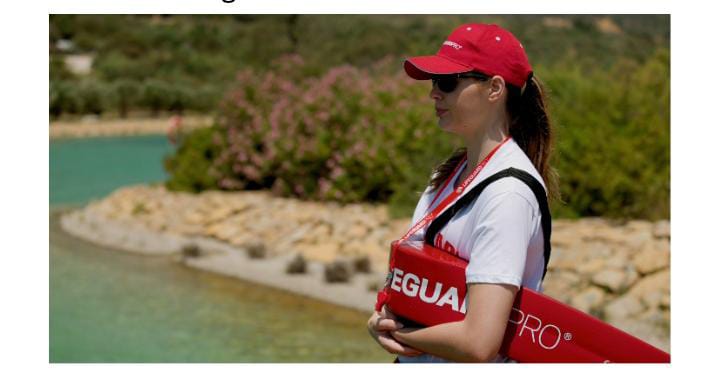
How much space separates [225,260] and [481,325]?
7.95 metres

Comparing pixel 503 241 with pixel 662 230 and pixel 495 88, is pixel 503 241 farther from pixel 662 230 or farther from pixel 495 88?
pixel 662 230

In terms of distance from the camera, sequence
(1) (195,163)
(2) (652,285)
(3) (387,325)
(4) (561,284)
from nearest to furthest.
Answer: (3) (387,325) → (2) (652,285) → (4) (561,284) → (1) (195,163)

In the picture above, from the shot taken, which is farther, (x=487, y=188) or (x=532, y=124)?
(x=532, y=124)

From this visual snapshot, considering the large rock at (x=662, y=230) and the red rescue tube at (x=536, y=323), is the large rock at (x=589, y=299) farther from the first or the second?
the red rescue tube at (x=536, y=323)

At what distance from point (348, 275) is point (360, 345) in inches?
66.4

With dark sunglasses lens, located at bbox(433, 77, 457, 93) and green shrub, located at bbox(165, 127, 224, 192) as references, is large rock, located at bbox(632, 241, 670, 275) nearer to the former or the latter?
dark sunglasses lens, located at bbox(433, 77, 457, 93)

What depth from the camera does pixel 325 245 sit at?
9258 mm

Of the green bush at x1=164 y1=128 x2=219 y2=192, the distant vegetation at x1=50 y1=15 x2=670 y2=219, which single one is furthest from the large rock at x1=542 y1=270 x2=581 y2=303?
the green bush at x1=164 y1=128 x2=219 y2=192

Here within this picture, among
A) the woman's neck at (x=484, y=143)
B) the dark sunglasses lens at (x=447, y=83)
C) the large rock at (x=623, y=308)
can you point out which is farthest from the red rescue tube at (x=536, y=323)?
the large rock at (x=623, y=308)

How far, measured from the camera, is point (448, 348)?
1.60 metres

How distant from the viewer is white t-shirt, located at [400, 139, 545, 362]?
153cm

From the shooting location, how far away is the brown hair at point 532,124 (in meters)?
1.75

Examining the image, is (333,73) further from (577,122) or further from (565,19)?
(565,19)

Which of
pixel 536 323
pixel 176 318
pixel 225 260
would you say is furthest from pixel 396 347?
pixel 225 260
